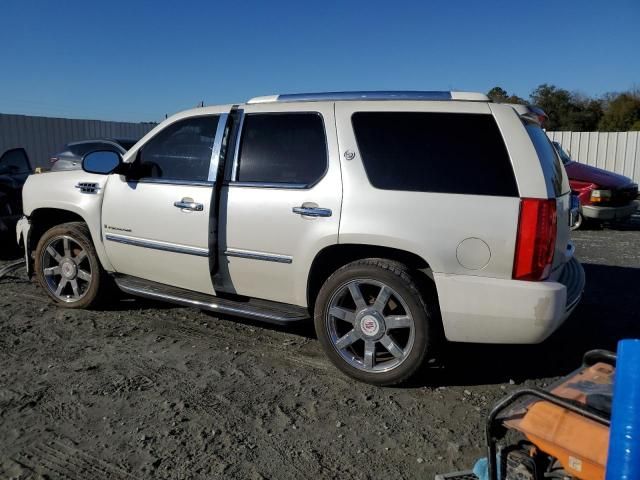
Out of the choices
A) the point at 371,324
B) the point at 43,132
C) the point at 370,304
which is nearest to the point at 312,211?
the point at 370,304

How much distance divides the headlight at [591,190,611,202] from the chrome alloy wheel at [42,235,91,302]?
9.18m

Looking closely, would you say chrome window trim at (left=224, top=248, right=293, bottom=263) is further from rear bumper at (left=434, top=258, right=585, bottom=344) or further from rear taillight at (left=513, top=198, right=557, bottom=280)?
rear taillight at (left=513, top=198, right=557, bottom=280)

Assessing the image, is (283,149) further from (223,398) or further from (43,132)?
(43,132)

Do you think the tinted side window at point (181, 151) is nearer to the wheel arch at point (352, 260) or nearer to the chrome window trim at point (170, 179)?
the chrome window trim at point (170, 179)

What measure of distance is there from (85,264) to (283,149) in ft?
7.72

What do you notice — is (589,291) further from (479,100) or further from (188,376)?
(188,376)

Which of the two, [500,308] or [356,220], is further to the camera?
[356,220]

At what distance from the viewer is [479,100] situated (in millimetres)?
3641

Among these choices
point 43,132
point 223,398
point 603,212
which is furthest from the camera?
point 43,132

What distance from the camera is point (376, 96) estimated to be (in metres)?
3.92

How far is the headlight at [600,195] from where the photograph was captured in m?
10.6

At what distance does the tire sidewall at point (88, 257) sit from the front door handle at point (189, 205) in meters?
1.17

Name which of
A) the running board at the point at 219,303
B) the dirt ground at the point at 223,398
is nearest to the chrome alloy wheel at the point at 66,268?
the dirt ground at the point at 223,398

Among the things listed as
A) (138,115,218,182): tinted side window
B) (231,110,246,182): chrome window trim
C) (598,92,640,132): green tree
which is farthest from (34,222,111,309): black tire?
(598,92,640,132): green tree
